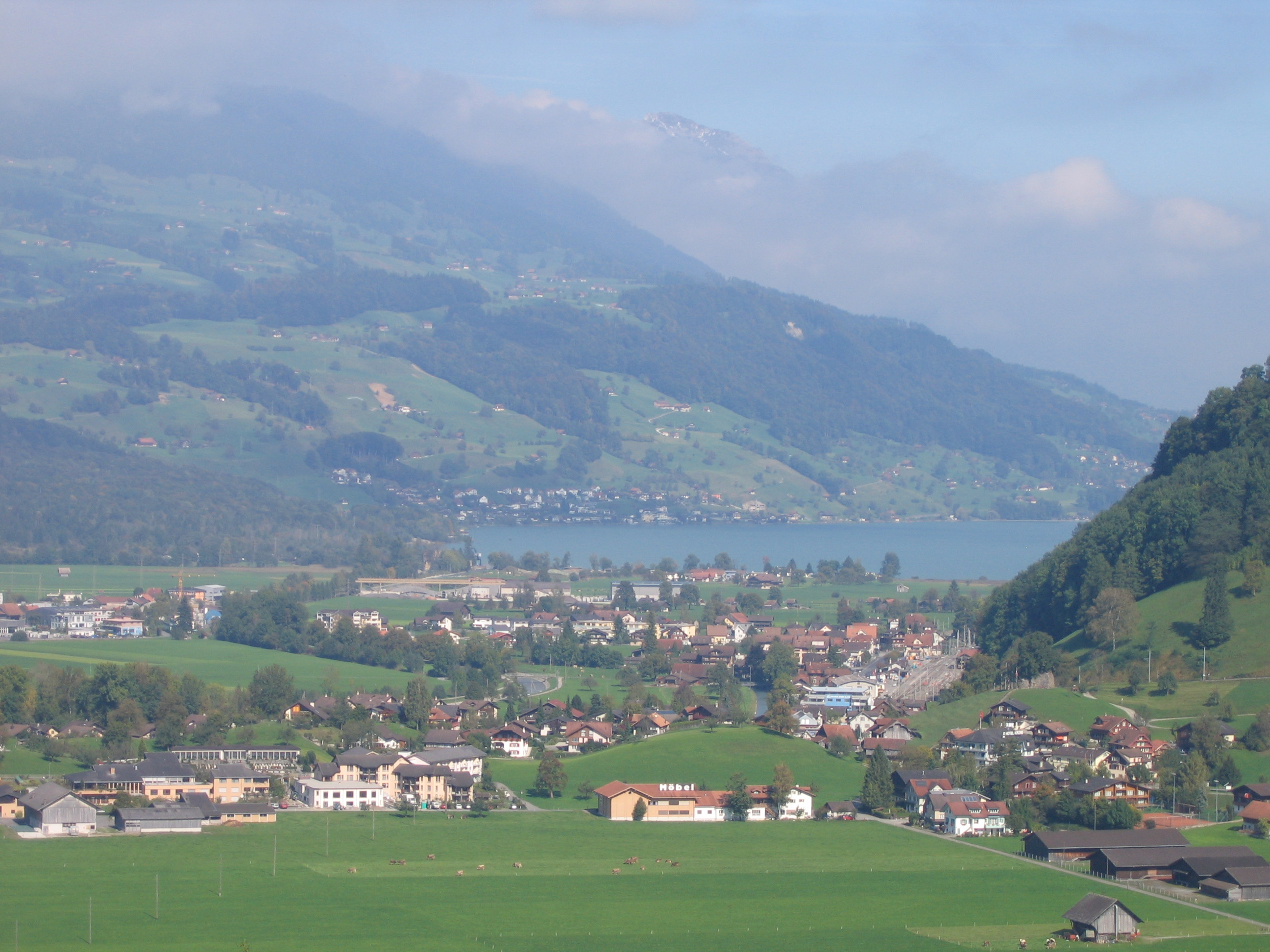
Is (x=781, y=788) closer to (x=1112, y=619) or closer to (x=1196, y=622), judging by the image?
(x=1112, y=619)

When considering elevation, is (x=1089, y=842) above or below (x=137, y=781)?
above

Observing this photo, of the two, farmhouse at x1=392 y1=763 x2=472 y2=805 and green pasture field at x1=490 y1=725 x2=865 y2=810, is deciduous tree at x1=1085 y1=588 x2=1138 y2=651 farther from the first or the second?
farmhouse at x1=392 y1=763 x2=472 y2=805

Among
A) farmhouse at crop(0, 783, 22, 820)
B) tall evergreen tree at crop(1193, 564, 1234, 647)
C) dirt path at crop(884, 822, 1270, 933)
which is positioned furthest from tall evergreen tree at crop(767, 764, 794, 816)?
tall evergreen tree at crop(1193, 564, 1234, 647)

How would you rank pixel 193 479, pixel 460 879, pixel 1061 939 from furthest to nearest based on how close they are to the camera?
pixel 193 479 → pixel 460 879 → pixel 1061 939

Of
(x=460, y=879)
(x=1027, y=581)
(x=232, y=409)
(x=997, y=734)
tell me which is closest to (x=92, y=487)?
(x=232, y=409)

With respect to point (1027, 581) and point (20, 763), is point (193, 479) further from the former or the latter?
point (20, 763)

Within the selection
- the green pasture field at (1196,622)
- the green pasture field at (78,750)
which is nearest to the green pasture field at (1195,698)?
the green pasture field at (1196,622)

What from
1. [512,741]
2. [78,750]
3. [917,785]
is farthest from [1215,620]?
[78,750]
